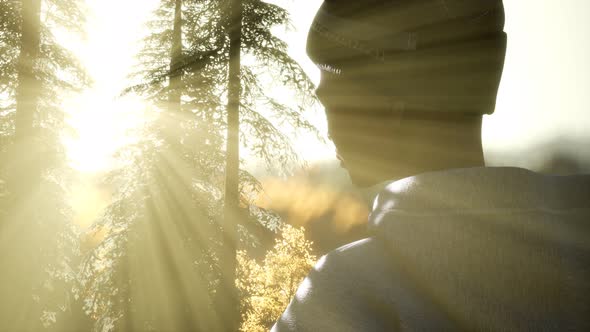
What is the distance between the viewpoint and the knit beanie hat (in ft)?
4.62

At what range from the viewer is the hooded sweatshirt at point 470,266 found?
2.31ft

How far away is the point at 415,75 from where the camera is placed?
1465 mm

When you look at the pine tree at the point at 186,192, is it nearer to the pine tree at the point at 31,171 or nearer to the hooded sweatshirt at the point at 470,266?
the pine tree at the point at 31,171

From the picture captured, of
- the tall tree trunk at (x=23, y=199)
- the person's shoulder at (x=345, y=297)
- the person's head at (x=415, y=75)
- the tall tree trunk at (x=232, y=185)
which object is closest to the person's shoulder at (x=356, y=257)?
the person's shoulder at (x=345, y=297)

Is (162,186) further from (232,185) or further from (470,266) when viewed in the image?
(470,266)

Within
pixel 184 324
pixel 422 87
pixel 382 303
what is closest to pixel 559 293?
pixel 382 303

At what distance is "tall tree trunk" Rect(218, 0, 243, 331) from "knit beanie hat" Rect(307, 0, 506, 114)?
6.98 m

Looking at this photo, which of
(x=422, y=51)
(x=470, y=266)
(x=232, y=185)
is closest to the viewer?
(x=470, y=266)

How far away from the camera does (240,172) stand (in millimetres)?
8836

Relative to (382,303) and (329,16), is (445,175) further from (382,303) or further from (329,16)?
(329,16)

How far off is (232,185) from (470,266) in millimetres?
7792

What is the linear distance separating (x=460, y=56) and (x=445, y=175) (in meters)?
0.84

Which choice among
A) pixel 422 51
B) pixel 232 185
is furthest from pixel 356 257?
pixel 232 185

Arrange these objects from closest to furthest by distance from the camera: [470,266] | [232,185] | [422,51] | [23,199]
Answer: [470,266] < [422,51] < [232,185] < [23,199]
